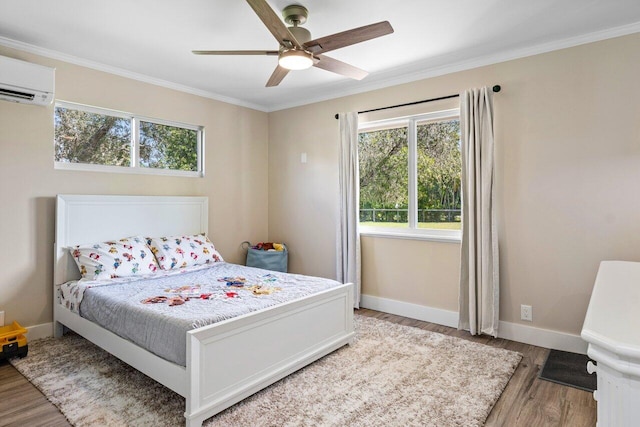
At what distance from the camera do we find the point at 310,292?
2742mm

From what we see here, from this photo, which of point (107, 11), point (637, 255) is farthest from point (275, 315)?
point (637, 255)

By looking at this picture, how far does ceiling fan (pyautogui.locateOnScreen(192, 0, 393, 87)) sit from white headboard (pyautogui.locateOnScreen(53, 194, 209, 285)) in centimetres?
191

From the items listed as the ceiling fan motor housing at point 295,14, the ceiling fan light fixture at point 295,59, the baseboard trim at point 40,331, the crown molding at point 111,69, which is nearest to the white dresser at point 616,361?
the ceiling fan light fixture at point 295,59

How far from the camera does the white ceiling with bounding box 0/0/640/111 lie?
94.0 inches

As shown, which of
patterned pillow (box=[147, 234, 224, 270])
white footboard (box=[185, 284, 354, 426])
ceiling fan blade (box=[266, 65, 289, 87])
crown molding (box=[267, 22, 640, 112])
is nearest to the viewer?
white footboard (box=[185, 284, 354, 426])

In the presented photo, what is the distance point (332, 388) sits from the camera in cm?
232

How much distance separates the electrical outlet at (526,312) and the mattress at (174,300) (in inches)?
65.6

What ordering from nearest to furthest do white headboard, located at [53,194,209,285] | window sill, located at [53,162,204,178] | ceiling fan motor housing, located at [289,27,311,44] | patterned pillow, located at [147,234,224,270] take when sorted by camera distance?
ceiling fan motor housing, located at [289,27,311,44] → white headboard, located at [53,194,209,285] → window sill, located at [53,162,204,178] → patterned pillow, located at [147,234,224,270]

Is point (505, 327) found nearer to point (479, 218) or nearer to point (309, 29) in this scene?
point (479, 218)

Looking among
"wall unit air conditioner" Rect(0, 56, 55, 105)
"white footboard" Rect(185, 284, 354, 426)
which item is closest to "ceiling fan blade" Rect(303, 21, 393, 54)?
"white footboard" Rect(185, 284, 354, 426)

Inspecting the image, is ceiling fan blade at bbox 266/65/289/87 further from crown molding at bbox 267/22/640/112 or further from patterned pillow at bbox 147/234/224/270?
patterned pillow at bbox 147/234/224/270

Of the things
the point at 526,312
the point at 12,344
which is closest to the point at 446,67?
the point at 526,312

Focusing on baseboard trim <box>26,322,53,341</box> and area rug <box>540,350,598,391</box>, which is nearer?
area rug <box>540,350,598,391</box>

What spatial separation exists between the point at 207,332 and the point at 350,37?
1.88 meters
